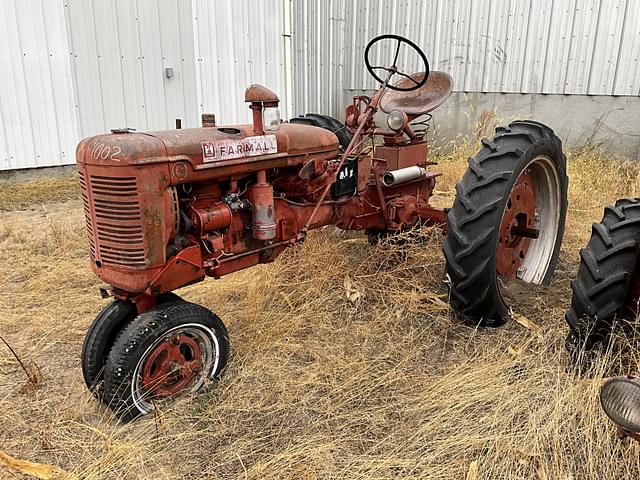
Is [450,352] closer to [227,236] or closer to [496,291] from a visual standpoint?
[496,291]

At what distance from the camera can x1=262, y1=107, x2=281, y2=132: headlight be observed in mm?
2691

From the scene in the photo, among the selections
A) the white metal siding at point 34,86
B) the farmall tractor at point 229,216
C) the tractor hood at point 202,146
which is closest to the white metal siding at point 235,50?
the white metal siding at point 34,86

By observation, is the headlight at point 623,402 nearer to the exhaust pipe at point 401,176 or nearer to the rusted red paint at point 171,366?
the rusted red paint at point 171,366

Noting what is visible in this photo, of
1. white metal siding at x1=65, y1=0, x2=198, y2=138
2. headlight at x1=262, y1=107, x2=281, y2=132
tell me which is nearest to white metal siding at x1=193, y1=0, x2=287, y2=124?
white metal siding at x1=65, y1=0, x2=198, y2=138

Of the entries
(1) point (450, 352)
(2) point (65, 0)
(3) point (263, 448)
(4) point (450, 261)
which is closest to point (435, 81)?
(4) point (450, 261)

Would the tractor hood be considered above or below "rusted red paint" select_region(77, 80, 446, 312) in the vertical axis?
above

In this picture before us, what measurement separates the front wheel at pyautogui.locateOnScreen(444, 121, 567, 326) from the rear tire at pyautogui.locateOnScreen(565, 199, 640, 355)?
0.46 meters

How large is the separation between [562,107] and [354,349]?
5.37 metres

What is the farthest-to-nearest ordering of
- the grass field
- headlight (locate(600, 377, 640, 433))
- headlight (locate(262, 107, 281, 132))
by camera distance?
1. headlight (locate(262, 107, 281, 132))
2. the grass field
3. headlight (locate(600, 377, 640, 433))

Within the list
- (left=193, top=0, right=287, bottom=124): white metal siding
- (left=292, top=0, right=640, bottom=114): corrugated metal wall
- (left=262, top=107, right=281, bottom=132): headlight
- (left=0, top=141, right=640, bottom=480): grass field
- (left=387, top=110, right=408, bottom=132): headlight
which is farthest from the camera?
(left=193, top=0, right=287, bottom=124): white metal siding

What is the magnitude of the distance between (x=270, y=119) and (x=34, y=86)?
199 inches

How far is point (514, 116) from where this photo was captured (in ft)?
23.7

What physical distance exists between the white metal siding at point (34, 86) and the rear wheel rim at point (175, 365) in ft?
17.2

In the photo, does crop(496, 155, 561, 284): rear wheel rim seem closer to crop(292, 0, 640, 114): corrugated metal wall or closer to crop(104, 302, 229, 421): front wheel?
crop(104, 302, 229, 421): front wheel
